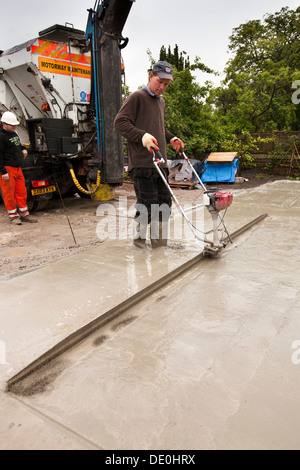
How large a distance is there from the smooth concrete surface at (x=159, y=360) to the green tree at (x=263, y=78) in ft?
36.4

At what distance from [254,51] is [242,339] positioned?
23.1m

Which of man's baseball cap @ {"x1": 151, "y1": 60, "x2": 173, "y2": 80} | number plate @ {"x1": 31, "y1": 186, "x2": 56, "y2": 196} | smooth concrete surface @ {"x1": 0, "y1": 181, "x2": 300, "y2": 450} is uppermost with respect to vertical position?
man's baseball cap @ {"x1": 151, "y1": 60, "x2": 173, "y2": 80}

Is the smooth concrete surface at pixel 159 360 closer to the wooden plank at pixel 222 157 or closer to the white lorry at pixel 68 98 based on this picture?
the white lorry at pixel 68 98

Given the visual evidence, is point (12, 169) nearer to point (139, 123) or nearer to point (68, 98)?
point (68, 98)

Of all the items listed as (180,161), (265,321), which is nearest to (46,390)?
(265,321)

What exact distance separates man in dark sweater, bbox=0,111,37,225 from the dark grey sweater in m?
2.65

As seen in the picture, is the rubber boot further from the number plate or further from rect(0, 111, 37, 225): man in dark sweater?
the number plate

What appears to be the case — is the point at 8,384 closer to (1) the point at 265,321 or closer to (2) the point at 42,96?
(1) the point at 265,321

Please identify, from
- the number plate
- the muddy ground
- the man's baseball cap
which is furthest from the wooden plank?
the man's baseball cap

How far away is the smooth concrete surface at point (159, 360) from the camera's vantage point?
1.55 meters

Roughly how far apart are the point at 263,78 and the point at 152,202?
48.3ft

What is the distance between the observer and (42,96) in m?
6.05

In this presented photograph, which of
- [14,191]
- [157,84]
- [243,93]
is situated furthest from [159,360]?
[243,93]

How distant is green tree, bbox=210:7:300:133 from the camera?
15180 mm
